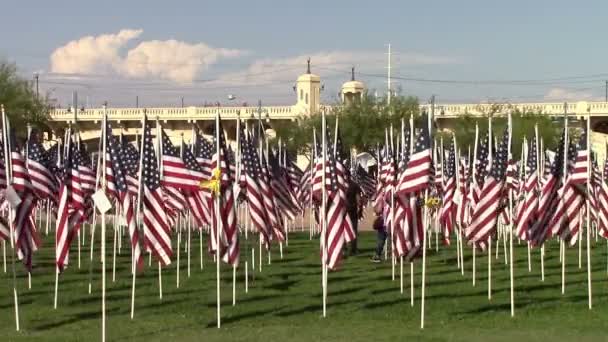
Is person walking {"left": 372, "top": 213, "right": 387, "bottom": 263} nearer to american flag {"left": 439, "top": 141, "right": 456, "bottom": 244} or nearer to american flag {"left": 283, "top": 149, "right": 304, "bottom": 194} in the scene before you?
american flag {"left": 439, "top": 141, "right": 456, "bottom": 244}

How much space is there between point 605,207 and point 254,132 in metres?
12.2

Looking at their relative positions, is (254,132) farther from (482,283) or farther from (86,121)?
(86,121)

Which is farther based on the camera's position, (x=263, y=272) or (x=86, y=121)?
(x=86, y=121)

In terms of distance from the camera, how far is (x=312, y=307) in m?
20.1

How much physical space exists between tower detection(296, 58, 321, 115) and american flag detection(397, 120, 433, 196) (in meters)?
73.2

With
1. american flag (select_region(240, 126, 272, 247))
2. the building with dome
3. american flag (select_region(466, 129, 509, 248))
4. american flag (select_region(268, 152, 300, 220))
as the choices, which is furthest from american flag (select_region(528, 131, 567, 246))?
the building with dome

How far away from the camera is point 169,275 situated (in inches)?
1022

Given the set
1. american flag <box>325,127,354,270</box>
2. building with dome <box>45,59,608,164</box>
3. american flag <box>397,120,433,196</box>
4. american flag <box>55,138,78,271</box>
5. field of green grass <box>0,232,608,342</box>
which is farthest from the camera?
building with dome <box>45,59,608,164</box>

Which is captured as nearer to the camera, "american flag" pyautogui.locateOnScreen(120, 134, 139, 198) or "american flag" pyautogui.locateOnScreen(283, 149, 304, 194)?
"american flag" pyautogui.locateOnScreen(120, 134, 139, 198)

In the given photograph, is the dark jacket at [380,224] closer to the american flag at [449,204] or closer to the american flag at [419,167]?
the american flag at [449,204]

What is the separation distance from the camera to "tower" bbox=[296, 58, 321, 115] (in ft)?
301

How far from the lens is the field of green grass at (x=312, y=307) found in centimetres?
1706

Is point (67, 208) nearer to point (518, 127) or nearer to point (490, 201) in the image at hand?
point (490, 201)

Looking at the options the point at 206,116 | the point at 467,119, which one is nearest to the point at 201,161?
the point at 467,119
